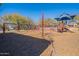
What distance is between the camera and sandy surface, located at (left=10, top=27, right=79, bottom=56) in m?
2.65

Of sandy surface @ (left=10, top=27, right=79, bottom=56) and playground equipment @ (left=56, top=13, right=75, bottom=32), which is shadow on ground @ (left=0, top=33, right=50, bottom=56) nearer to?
sandy surface @ (left=10, top=27, right=79, bottom=56)

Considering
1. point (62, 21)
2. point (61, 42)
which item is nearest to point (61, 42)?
point (61, 42)

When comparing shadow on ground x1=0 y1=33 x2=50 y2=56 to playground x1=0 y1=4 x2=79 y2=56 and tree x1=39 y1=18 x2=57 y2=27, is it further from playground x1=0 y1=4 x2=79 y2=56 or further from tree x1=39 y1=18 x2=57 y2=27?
tree x1=39 y1=18 x2=57 y2=27

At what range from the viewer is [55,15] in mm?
2664

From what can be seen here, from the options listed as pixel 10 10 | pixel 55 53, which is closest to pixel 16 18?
pixel 10 10

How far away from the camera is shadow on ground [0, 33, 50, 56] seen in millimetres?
2648

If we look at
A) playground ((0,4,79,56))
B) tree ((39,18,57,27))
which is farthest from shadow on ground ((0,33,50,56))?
tree ((39,18,57,27))

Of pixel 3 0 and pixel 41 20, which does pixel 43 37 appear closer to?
pixel 41 20

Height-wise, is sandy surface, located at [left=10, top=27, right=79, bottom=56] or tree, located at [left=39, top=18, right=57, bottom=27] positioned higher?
tree, located at [left=39, top=18, right=57, bottom=27]

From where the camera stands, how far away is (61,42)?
8.77 ft

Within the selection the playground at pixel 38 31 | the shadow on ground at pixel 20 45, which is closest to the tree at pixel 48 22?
the playground at pixel 38 31

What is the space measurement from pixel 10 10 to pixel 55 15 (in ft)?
1.32

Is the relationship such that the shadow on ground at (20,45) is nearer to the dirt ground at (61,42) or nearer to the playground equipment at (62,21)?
the dirt ground at (61,42)

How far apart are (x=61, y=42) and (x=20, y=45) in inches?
14.4
